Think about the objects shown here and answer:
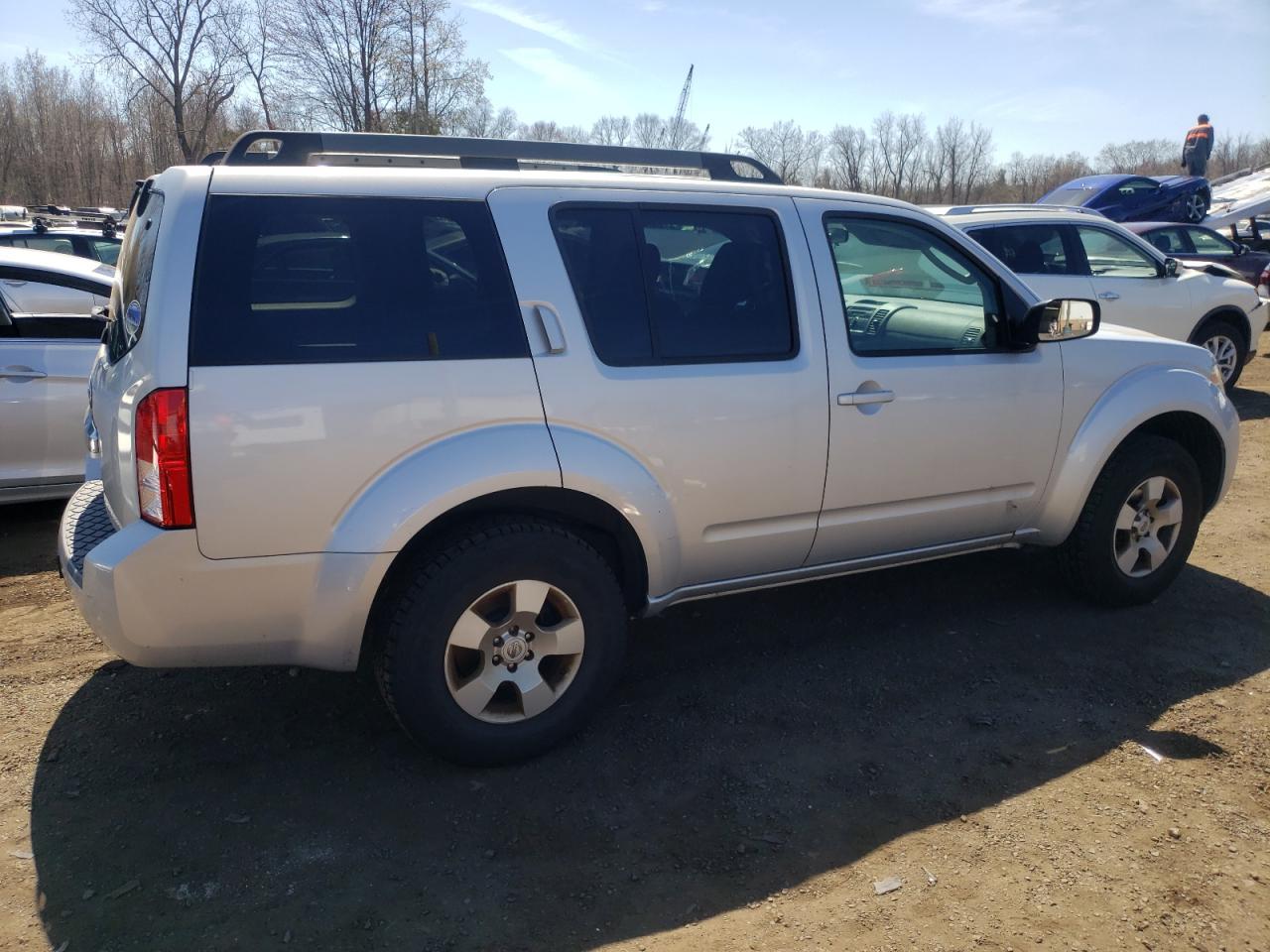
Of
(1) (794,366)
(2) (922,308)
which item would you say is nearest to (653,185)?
(1) (794,366)

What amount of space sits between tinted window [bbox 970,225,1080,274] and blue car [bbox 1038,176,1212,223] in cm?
986

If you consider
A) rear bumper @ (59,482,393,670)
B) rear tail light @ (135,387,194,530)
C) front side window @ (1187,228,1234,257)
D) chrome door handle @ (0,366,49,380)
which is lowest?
rear bumper @ (59,482,393,670)

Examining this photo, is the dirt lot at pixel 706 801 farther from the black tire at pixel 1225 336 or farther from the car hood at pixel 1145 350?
the black tire at pixel 1225 336

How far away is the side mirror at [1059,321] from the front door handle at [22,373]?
17.3ft

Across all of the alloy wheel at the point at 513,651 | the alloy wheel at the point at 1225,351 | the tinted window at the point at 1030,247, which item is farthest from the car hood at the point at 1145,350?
the alloy wheel at the point at 1225,351

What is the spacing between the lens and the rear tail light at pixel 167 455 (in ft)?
8.96

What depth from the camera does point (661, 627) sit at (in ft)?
14.9

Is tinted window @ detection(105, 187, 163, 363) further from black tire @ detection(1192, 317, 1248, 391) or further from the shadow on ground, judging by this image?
black tire @ detection(1192, 317, 1248, 391)

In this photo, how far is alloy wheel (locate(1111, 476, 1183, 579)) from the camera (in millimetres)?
4535

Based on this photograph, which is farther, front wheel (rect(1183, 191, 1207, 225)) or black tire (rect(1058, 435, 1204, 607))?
front wheel (rect(1183, 191, 1207, 225))

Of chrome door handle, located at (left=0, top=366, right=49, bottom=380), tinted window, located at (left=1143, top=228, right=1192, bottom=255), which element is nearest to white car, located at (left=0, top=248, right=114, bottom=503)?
chrome door handle, located at (left=0, top=366, right=49, bottom=380)

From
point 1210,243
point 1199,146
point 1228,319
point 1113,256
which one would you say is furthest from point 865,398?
point 1199,146

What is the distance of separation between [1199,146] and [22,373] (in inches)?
1003

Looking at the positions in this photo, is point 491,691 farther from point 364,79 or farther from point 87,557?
point 364,79
